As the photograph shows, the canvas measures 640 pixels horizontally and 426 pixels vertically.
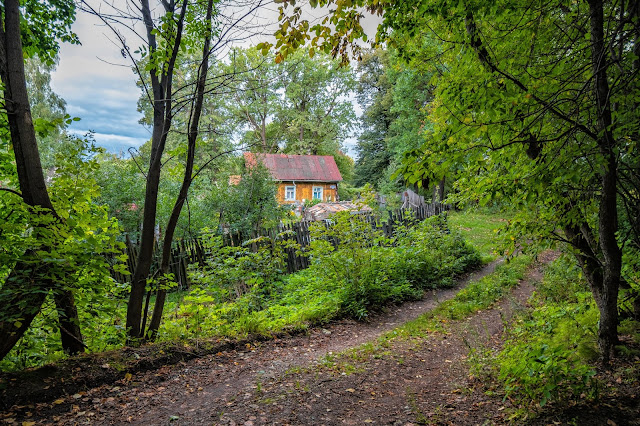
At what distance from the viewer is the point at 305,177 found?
106 feet

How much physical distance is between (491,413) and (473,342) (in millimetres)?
2140

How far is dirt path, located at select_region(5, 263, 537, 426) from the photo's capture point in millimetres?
2861

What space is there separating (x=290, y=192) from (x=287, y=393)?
97.7ft

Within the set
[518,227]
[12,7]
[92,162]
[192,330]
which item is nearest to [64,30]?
[12,7]

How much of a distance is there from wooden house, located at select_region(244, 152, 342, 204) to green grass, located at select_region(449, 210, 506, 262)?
48.0 feet

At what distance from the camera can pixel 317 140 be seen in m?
39.0

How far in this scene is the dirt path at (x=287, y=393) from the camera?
2.86 metres

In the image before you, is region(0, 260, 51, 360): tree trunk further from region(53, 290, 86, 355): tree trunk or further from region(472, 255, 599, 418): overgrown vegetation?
region(472, 255, 599, 418): overgrown vegetation

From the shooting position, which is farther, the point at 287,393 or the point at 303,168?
the point at 303,168

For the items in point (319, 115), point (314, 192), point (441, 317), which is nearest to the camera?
point (441, 317)

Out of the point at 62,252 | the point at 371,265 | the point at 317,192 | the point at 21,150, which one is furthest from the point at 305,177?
the point at 62,252

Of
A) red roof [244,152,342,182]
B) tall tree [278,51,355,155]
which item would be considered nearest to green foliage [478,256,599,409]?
red roof [244,152,342,182]

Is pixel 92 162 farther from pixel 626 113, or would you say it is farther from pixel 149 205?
pixel 626 113

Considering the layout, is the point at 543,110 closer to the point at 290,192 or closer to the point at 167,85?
the point at 167,85
